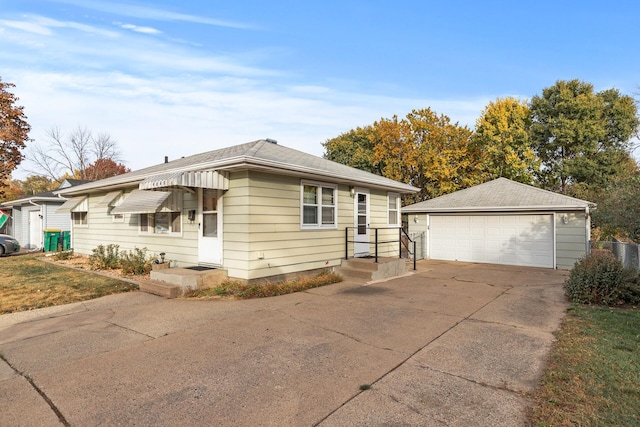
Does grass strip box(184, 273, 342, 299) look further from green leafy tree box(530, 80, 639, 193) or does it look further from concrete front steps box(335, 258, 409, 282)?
green leafy tree box(530, 80, 639, 193)

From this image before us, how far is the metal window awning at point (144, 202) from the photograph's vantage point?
890 centimetres

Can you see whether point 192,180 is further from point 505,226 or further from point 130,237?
point 505,226

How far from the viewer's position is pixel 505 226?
12.7 m

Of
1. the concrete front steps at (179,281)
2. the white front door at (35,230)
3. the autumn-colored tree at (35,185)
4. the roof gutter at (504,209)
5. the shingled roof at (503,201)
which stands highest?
the autumn-colored tree at (35,185)

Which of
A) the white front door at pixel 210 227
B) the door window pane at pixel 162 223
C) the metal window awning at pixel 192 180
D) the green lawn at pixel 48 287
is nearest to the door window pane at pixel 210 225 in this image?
the white front door at pixel 210 227

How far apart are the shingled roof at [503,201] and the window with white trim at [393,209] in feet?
5.99

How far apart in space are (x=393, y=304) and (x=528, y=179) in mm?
20121

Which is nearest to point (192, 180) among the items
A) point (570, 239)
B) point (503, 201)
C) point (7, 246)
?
point (503, 201)

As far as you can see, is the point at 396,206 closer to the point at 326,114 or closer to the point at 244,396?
the point at 326,114

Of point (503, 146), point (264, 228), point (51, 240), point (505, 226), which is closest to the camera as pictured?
point (264, 228)

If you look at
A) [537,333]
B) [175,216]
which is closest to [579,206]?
[537,333]

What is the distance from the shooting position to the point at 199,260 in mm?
8633

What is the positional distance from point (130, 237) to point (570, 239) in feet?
47.8

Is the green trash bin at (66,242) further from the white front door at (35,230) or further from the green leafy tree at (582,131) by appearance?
the green leafy tree at (582,131)
